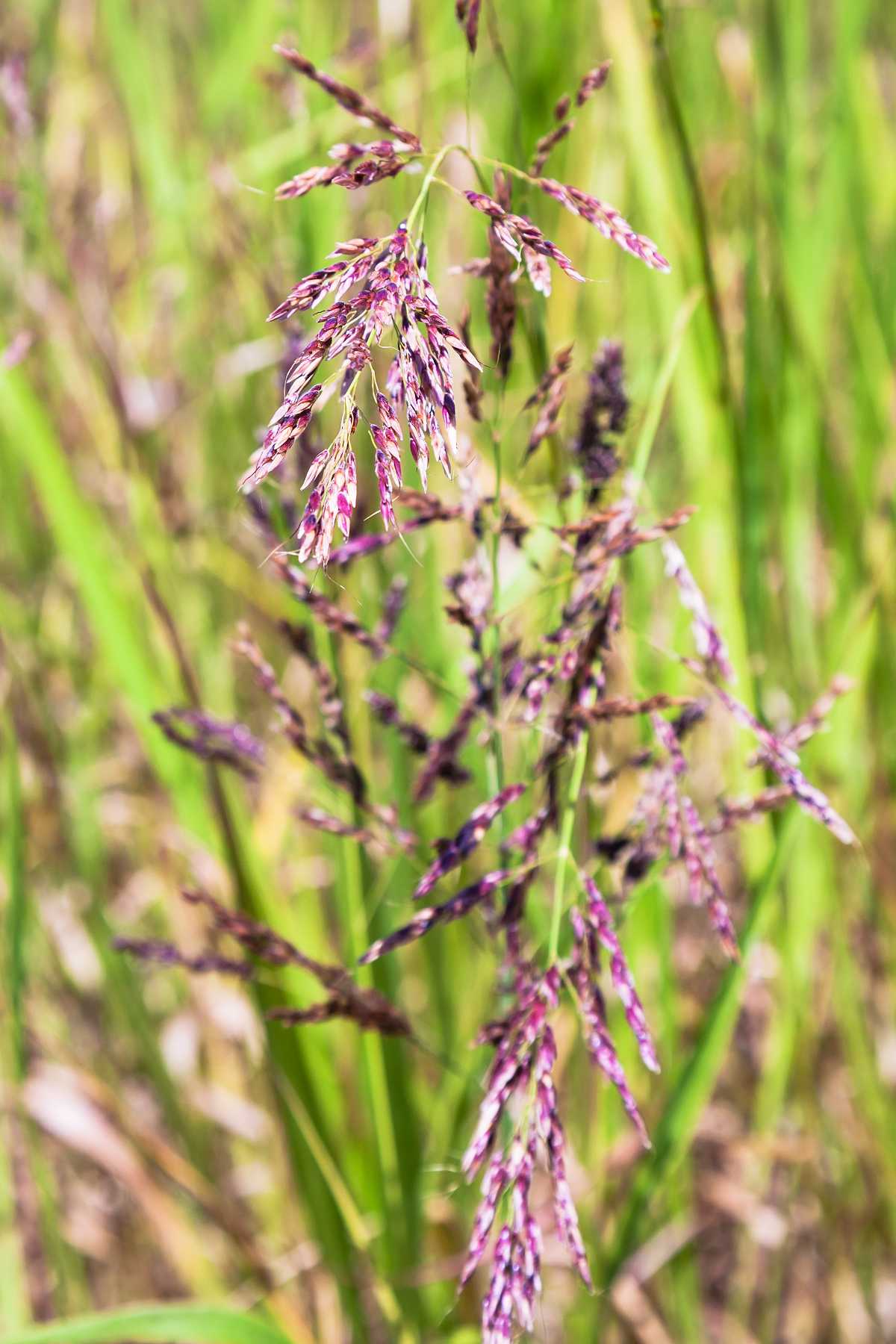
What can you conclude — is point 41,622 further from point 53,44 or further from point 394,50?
point 53,44

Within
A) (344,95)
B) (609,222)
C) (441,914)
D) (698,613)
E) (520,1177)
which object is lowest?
(520,1177)

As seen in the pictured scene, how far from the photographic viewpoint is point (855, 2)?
1022 millimetres

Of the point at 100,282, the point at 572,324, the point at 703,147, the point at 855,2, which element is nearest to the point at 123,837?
the point at 100,282

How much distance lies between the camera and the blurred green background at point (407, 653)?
2.78 ft

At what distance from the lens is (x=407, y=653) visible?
0.97 m

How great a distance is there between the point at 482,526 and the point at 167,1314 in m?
0.48

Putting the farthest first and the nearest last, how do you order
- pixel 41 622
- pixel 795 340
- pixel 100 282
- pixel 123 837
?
pixel 123 837 → pixel 41 622 → pixel 100 282 → pixel 795 340

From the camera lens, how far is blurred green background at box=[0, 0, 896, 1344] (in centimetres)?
85

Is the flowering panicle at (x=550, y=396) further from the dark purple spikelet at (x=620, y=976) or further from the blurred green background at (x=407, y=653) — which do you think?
the dark purple spikelet at (x=620, y=976)

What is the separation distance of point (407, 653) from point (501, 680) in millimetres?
318

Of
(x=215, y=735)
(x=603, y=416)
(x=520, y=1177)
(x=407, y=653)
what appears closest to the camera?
(x=520, y=1177)

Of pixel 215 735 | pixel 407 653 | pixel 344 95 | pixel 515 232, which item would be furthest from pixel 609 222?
pixel 407 653

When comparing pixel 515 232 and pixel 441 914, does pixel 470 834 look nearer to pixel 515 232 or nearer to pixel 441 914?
pixel 441 914

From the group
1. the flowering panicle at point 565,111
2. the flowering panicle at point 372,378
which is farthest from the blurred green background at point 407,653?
the flowering panicle at point 372,378
